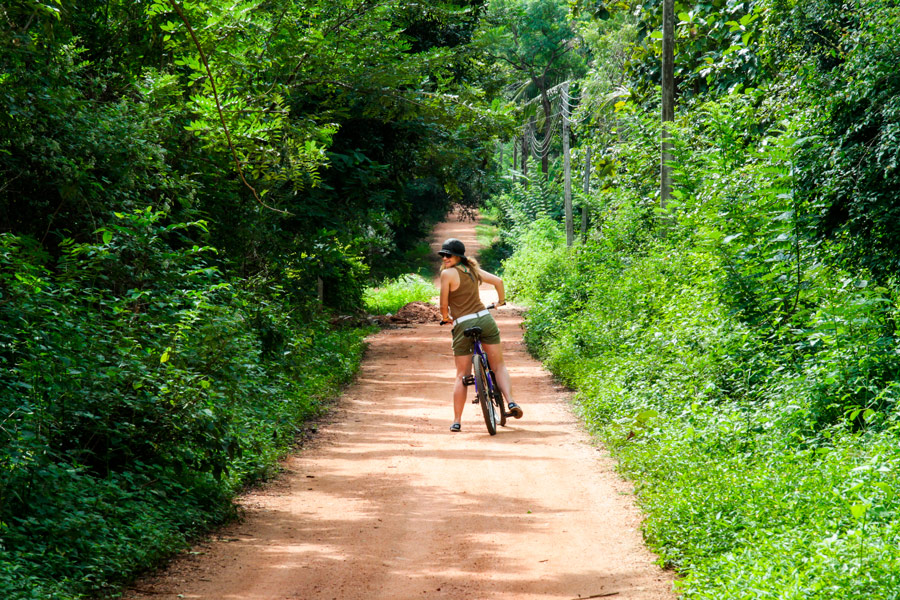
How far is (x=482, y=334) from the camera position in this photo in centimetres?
1016

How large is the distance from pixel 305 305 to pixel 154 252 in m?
7.71

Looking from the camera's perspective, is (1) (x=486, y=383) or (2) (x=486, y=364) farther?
(2) (x=486, y=364)

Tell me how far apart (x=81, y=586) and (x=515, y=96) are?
4827 centimetres

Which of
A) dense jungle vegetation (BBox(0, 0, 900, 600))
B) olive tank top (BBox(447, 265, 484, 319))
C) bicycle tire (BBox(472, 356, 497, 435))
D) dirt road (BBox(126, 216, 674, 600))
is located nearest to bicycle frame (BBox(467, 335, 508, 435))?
bicycle tire (BBox(472, 356, 497, 435))

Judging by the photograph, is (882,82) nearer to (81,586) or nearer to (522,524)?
(522,524)

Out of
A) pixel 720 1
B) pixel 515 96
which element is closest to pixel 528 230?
pixel 515 96

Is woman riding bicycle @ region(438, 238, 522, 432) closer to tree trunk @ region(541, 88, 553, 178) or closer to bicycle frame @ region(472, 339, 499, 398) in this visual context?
bicycle frame @ region(472, 339, 499, 398)

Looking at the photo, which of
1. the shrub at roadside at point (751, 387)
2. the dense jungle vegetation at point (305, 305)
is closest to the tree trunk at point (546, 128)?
the dense jungle vegetation at point (305, 305)

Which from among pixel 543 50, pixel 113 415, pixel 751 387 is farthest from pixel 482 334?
pixel 543 50

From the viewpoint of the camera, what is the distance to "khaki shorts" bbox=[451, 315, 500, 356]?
1019 centimetres

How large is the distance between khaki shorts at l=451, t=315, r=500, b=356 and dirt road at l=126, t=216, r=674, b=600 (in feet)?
3.30

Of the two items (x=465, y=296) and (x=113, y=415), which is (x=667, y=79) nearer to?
(x=465, y=296)

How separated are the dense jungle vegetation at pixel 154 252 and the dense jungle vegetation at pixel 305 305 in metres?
0.03

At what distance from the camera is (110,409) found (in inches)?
248
